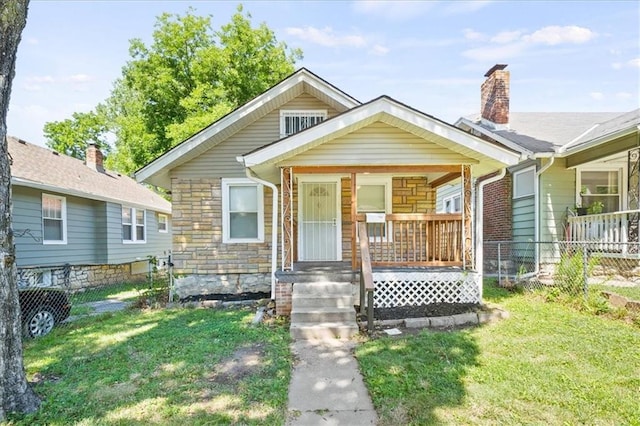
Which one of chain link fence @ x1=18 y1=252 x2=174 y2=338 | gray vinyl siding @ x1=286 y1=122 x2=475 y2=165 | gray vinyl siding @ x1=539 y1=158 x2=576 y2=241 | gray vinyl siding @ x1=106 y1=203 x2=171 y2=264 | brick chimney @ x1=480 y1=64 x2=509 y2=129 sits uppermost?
brick chimney @ x1=480 y1=64 x2=509 y2=129

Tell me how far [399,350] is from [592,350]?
233 cm

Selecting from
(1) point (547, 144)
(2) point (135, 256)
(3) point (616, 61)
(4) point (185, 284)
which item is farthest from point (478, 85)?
(2) point (135, 256)

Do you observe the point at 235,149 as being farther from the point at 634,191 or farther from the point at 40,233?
the point at 634,191

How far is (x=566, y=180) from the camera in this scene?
Result: 9.23m

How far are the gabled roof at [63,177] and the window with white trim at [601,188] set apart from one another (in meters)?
13.9

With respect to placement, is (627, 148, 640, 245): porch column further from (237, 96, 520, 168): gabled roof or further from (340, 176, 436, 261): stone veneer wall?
(340, 176, 436, 261): stone veneer wall

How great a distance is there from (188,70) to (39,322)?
1698 centimetres

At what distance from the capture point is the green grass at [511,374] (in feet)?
10.0

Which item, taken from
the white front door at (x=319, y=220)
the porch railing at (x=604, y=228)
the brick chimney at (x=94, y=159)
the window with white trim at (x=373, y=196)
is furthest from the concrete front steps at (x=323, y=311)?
the brick chimney at (x=94, y=159)

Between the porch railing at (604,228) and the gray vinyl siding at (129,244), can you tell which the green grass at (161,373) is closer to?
the gray vinyl siding at (129,244)

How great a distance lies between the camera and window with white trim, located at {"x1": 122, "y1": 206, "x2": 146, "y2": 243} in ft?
45.5

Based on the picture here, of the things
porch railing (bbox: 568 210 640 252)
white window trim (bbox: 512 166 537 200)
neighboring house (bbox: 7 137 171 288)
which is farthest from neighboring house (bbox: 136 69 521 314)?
porch railing (bbox: 568 210 640 252)

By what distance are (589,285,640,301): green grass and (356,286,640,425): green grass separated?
3.54 feet

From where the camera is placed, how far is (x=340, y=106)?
8.60m
